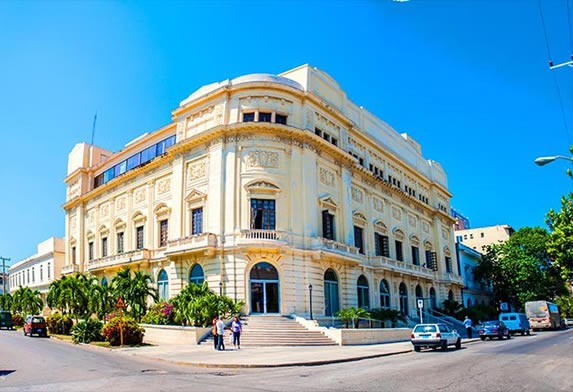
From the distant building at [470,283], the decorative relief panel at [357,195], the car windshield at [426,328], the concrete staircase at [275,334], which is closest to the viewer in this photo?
the car windshield at [426,328]

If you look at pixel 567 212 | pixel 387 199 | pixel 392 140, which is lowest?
pixel 567 212

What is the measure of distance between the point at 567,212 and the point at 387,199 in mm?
19807

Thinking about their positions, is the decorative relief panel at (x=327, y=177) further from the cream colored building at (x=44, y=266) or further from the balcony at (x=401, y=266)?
the cream colored building at (x=44, y=266)

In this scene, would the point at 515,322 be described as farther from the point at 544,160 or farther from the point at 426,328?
the point at 544,160

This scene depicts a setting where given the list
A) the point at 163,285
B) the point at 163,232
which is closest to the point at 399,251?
the point at 163,232

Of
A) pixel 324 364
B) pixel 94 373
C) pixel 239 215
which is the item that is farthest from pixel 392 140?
pixel 94 373

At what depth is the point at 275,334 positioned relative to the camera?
96.4 feet

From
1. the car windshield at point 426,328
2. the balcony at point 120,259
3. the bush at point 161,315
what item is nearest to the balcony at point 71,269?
the balcony at point 120,259

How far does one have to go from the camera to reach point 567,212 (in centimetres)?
3169

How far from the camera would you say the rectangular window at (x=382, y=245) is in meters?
A: 46.9

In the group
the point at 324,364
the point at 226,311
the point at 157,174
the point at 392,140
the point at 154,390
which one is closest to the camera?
the point at 154,390

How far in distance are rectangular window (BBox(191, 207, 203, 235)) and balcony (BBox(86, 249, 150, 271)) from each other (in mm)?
6155

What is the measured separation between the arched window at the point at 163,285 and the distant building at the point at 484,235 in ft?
237

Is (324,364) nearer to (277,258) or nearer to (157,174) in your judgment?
Answer: (277,258)
